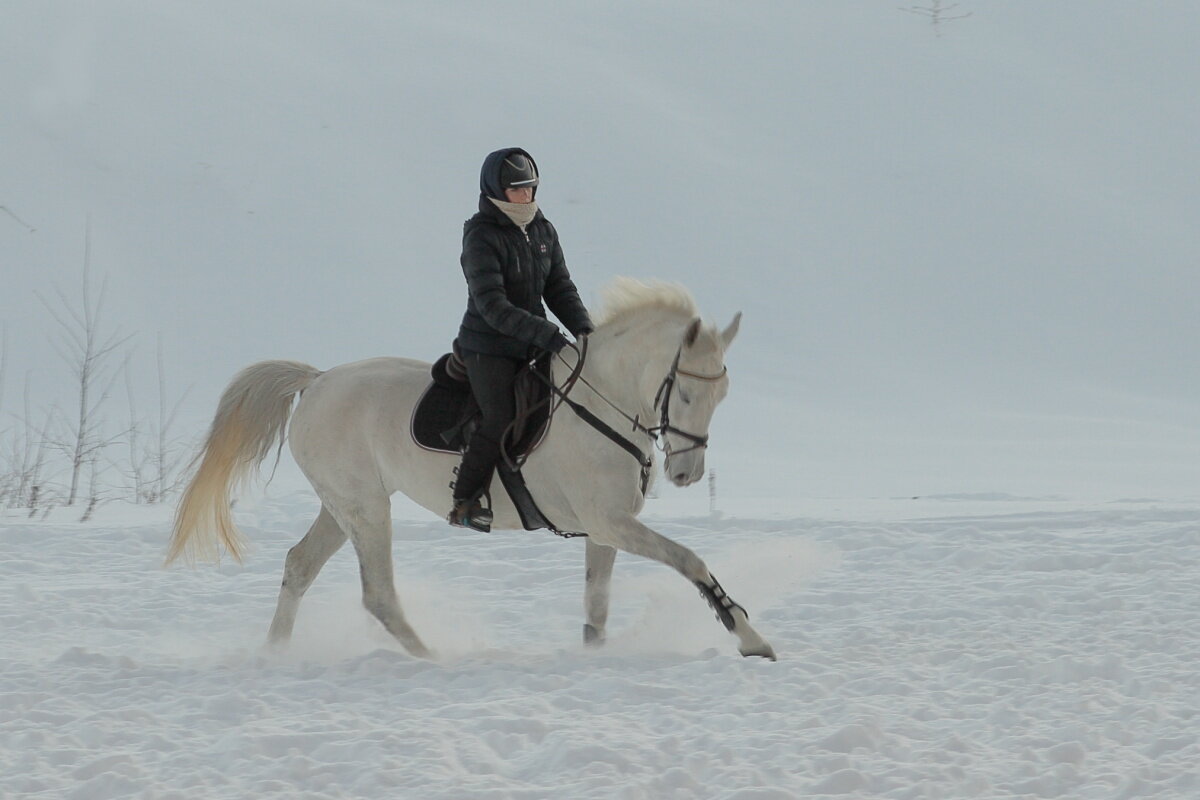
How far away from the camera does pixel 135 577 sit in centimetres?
838

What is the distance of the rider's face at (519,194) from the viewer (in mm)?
5953

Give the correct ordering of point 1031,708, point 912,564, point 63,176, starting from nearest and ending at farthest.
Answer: point 1031,708 → point 912,564 → point 63,176

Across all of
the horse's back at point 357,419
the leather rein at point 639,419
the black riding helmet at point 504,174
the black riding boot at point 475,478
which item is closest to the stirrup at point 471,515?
the black riding boot at point 475,478

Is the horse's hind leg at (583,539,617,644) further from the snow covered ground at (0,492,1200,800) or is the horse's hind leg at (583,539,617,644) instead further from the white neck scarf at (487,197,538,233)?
the white neck scarf at (487,197,538,233)

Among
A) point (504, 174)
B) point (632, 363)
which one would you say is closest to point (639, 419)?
point (632, 363)

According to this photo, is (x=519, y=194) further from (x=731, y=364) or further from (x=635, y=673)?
(x=731, y=364)

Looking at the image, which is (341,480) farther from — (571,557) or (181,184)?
(181,184)

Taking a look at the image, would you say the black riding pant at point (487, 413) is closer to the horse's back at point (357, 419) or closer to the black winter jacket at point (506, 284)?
the black winter jacket at point (506, 284)

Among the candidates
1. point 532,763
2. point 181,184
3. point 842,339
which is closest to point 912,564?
point 532,763

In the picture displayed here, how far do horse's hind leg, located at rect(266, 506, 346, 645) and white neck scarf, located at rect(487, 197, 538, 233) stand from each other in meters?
1.82

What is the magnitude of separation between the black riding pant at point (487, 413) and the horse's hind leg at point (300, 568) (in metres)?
1.01

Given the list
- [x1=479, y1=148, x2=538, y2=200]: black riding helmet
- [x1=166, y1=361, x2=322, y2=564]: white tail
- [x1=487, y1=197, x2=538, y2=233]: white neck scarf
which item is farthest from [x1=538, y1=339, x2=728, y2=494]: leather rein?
[x1=166, y1=361, x2=322, y2=564]: white tail

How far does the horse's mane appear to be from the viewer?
5.93m

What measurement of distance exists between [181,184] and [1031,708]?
25.0 m
